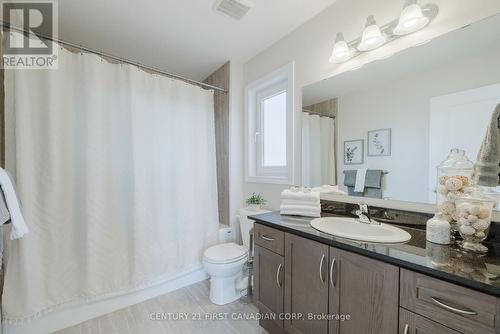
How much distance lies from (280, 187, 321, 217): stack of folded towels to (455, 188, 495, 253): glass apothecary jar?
72cm

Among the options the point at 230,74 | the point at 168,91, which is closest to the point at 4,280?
the point at 168,91

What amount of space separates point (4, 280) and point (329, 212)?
7.41ft

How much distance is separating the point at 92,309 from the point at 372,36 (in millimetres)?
2798

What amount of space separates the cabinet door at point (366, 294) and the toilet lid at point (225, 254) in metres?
0.99

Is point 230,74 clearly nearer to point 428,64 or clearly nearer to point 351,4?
point 351,4

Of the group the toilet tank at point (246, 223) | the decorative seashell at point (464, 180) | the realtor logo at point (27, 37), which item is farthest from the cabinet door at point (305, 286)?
the realtor logo at point (27, 37)

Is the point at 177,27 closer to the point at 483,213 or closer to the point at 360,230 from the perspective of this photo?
the point at 360,230

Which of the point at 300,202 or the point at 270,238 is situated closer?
the point at 270,238

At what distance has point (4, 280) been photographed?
1384 millimetres

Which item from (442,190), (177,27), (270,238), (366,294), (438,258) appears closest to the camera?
(438,258)

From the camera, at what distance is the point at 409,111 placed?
1227 mm

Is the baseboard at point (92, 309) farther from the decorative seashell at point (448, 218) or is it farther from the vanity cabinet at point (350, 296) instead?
the decorative seashell at point (448, 218)

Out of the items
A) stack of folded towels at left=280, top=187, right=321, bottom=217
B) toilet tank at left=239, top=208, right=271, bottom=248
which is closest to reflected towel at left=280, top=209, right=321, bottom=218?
stack of folded towels at left=280, top=187, right=321, bottom=217

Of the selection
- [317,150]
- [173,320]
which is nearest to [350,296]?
[317,150]
